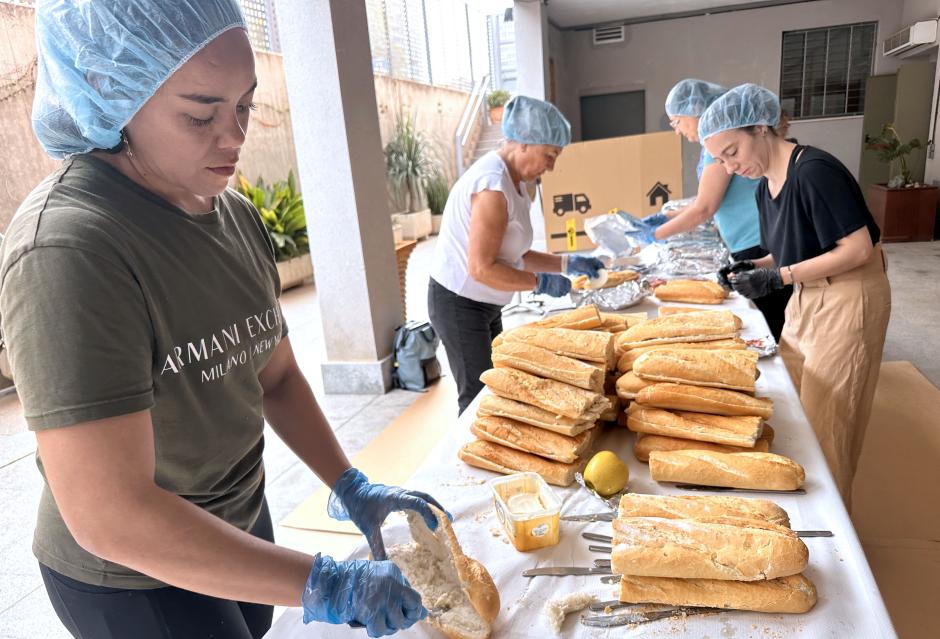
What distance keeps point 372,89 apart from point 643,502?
3829 millimetres

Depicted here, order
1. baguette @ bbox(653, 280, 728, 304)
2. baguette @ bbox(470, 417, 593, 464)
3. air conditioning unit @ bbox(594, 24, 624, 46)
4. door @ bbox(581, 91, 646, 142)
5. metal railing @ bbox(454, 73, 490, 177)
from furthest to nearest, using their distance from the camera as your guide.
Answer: metal railing @ bbox(454, 73, 490, 177) → door @ bbox(581, 91, 646, 142) → air conditioning unit @ bbox(594, 24, 624, 46) → baguette @ bbox(653, 280, 728, 304) → baguette @ bbox(470, 417, 593, 464)

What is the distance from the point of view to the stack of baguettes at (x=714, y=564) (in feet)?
3.43

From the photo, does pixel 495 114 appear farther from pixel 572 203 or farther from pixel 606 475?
pixel 606 475

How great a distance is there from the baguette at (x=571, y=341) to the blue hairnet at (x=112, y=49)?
1098 mm

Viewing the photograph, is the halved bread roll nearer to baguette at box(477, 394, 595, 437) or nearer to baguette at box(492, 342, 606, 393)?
baguette at box(477, 394, 595, 437)

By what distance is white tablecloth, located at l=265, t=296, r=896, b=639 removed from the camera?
40.8 inches

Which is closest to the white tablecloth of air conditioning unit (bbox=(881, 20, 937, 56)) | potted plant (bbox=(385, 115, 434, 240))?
air conditioning unit (bbox=(881, 20, 937, 56))

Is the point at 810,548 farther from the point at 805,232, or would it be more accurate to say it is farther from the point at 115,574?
the point at 805,232

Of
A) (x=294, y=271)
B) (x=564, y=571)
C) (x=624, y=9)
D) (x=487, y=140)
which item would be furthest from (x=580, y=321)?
(x=487, y=140)

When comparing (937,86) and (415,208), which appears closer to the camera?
(937,86)

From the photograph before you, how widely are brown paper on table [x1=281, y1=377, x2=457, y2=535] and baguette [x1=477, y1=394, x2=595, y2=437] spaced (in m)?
1.48

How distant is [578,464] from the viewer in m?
1.51

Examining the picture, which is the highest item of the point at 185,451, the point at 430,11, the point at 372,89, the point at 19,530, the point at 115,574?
the point at 430,11

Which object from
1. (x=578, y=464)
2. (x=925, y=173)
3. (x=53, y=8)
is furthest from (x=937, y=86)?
(x=53, y=8)
